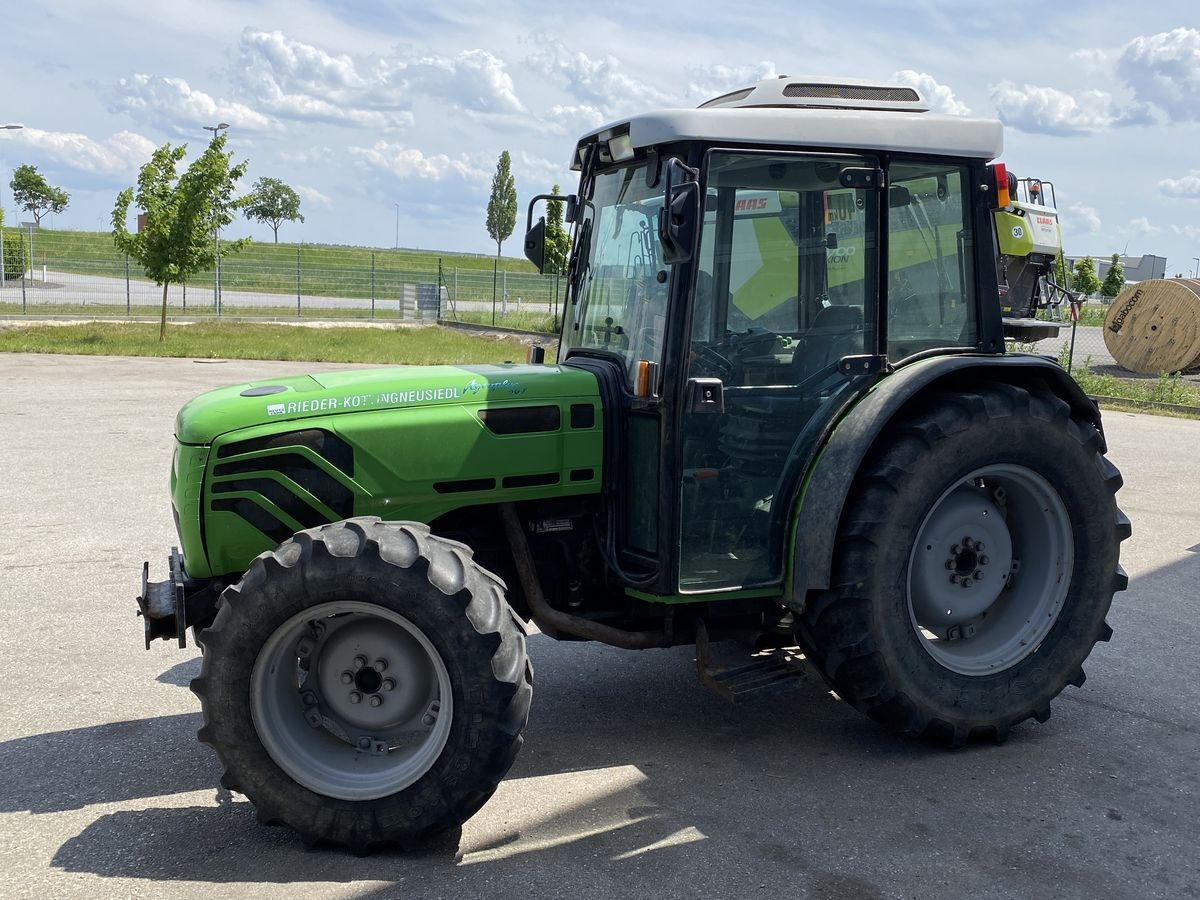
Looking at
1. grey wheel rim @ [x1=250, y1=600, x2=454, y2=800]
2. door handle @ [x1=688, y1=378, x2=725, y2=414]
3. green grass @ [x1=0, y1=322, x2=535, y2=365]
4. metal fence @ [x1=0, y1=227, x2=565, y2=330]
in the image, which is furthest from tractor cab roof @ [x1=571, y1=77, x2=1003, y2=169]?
metal fence @ [x1=0, y1=227, x2=565, y2=330]

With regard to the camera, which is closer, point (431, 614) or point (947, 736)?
point (431, 614)

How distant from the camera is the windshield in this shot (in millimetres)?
4137

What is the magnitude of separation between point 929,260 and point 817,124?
76 centimetres

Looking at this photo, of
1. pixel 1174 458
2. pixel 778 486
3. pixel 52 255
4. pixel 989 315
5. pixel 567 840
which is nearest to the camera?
pixel 567 840

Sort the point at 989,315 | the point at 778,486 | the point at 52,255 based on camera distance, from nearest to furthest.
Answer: the point at 778,486
the point at 989,315
the point at 52,255

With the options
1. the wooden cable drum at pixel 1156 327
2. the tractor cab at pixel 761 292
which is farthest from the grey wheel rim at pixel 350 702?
the wooden cable drum at pixel 1156 327

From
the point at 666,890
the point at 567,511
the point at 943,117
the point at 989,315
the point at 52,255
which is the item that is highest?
the point at 52,255

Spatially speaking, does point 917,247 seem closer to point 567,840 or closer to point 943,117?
point 943,117

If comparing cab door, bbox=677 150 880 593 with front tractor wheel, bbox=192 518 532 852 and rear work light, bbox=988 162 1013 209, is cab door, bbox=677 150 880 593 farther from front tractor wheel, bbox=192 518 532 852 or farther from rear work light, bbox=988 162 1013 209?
front tractor wheel, bbox=192 518 532 852

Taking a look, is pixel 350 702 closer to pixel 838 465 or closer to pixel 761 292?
pixel 838 465

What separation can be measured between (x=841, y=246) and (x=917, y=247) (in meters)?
0.35

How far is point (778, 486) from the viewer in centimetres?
424

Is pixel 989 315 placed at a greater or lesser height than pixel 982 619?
greater

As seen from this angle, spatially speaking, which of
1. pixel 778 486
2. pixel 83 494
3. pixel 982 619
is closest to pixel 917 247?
pixel 778 486
